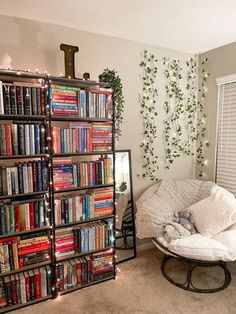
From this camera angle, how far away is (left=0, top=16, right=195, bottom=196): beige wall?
2.20 meters

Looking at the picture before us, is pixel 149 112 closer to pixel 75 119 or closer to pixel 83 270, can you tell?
pixel 75 119

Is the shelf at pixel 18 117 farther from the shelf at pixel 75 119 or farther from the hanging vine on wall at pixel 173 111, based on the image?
the hanging vine on wall at pixel 173 111

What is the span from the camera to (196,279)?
95.3 inches

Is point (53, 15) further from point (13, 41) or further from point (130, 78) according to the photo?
point (130, 78)

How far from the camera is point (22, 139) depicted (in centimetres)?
198

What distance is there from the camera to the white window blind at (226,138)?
2.97 meters

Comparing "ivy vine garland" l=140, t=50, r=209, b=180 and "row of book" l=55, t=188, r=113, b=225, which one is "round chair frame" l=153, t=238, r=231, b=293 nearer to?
"row of book" l=55, t=188, r=113, b=225

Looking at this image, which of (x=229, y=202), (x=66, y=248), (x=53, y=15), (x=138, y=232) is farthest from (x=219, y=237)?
(x=53, y=15)

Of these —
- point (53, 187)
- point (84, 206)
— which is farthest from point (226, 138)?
point (53, 187)

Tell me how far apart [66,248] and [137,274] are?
0.85 meters

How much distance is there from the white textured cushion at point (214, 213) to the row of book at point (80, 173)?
1075 mm

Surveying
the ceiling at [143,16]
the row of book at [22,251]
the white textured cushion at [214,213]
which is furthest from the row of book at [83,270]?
the ceiling at [143,16]

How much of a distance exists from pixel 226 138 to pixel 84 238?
215 cm

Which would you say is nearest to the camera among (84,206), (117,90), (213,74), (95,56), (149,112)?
(84,206)
